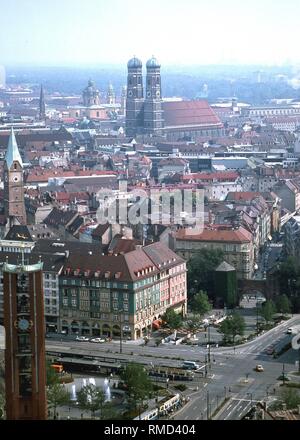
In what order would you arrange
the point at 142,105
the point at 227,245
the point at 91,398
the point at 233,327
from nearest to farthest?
the point at 91,398
the point at 233,327
the point at 227,245
the point at 142,105

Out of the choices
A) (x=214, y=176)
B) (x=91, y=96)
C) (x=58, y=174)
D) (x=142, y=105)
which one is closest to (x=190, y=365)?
(x=214, y=176)

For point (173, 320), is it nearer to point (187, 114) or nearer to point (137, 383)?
point (137, 383)

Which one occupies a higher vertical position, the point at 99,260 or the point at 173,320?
the point at 99,260

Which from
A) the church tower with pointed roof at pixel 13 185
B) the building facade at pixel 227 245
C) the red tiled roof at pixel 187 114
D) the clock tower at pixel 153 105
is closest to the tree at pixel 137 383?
the building facade at pixel 227 245

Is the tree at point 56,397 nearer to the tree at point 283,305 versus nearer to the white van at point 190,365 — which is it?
the white van at point 190,365

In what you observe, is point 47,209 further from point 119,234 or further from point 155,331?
point 155,331

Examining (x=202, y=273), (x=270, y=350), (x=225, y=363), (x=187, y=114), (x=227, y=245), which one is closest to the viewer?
(x=225, y=363)

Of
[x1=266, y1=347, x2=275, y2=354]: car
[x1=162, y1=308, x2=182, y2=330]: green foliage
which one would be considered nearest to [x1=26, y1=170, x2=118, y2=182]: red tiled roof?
[x1=162, y1=308, x2=182, y2=330]: green foliage
